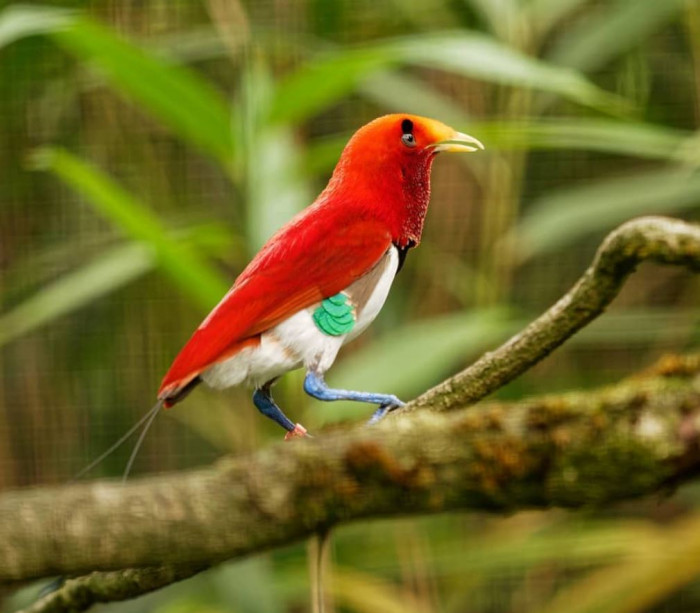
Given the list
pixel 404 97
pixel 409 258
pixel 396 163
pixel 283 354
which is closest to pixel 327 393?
pixel 283 354

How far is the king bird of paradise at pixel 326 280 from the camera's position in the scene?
0.67 metres

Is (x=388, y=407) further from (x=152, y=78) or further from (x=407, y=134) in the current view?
(x=152, y=78)

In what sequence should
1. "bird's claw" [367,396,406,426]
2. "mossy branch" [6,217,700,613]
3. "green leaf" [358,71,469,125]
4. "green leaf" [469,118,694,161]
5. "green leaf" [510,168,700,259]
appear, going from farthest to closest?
"green leaf" [358,71,469,125]
"green leaf" [510,168,700,259]
"green leaf" [469,118,694,161]
"bird's claw" [367,396,406,426]
"mossy branch" [6,217,700,613]

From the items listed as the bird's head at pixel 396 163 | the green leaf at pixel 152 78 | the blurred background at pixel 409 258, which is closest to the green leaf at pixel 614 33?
the blurred background at pixel 409 258

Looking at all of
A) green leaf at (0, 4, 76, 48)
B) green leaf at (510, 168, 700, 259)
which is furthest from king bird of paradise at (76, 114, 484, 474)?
green leaf at (510, 168, 700, 259)

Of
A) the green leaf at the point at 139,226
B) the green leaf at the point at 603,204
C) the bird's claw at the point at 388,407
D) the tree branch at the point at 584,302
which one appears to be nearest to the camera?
the tree branch at the point at 584,302

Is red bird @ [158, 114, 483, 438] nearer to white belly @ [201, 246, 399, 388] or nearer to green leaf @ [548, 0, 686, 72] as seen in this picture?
white belly @ [201, 246, 399, 388]

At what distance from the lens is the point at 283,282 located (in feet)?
2.26

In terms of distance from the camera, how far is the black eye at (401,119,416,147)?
29.1 inches

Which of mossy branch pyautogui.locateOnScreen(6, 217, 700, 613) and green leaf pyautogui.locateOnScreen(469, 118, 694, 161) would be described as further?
green leaf pyautogui.locateOnScreen(469, 118, 694, 161)

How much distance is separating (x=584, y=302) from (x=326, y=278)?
0.14 meters

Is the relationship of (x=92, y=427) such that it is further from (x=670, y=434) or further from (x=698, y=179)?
(x=670, y=434)

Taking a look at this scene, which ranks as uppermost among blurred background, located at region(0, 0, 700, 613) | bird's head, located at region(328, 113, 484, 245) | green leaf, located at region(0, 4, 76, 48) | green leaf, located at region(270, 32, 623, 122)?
green leaf, located at region(0, 4, 76, 48)

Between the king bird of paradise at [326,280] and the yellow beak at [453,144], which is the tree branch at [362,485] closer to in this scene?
the king bird of paradise at [326,280]
